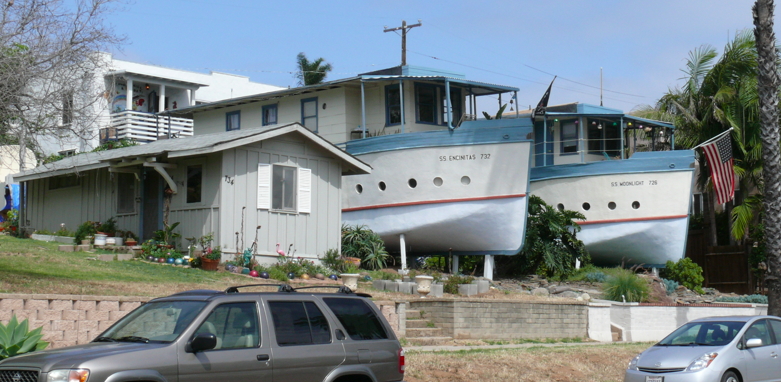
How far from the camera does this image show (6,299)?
456 inches

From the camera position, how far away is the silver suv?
7219 millimetres

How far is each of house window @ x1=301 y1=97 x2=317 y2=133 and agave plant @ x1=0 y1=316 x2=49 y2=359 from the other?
19.7 m

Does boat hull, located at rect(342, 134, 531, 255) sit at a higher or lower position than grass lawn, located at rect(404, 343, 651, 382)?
higher

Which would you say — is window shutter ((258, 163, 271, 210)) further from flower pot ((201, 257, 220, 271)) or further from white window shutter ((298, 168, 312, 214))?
flower pot ((201, 257, 220, 271))

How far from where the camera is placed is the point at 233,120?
31703 millimetres

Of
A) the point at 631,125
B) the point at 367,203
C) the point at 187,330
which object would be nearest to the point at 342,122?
the point at 367,203

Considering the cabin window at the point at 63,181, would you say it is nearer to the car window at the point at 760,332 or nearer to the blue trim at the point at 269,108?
the blue trim at the point at 269,108

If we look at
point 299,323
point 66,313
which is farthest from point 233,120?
point 299,323

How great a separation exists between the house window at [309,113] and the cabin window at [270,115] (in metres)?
1.27

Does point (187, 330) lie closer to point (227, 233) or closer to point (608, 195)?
point (227, 233)

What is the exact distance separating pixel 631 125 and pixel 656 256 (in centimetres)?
533

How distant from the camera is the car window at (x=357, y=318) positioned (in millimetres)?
8930

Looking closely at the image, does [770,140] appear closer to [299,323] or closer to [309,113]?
[299,323]

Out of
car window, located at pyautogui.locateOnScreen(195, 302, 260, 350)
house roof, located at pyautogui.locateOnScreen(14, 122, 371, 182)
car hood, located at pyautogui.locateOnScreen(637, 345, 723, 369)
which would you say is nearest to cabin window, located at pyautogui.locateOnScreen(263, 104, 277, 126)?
house roof, located at pyautogui.locateOnScreen(14, 122, 371, 182)
